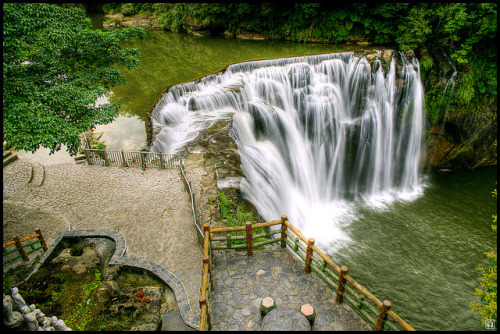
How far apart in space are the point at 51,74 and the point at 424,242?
18885mm

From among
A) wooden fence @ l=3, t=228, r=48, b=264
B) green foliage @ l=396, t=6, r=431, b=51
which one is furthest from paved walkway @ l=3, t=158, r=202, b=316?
green foliage @ l=396, t=6, r=431, b=51

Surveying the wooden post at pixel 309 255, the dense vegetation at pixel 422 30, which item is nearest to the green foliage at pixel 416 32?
the dense vegetation at pixel 422 30

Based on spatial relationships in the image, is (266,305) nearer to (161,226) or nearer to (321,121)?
(161,226)

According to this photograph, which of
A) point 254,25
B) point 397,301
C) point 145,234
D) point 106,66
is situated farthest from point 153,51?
point 397,301

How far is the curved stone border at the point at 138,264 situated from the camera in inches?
322

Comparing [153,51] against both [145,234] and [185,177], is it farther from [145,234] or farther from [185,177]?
[145,234]

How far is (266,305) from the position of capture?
7.14 meters

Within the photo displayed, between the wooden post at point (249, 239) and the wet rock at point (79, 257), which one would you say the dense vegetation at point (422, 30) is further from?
the wet rock at point (79, 257)

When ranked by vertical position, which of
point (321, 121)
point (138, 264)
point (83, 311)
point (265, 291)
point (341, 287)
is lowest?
point (83, 311)

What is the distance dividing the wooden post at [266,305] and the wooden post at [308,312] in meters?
0.71

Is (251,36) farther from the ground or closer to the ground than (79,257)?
farther from the ground

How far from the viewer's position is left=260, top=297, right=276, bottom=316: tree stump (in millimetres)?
7145

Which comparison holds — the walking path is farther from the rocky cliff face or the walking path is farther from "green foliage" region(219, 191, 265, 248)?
the rocky cliff face

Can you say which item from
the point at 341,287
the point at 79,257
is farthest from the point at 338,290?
the point at 79,257
